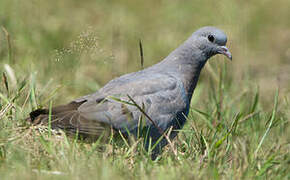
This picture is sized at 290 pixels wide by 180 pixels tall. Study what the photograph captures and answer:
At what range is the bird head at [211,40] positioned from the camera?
14.8 ft

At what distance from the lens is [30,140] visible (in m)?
3.41

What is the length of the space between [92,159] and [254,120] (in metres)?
1.94

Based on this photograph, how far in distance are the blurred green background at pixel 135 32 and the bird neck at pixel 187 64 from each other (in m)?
0.92

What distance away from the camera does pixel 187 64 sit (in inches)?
176

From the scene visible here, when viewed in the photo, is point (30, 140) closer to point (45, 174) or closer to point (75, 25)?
point (45, 174)

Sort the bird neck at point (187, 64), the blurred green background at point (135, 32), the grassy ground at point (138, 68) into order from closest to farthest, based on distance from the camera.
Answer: the grassy ground at point (138, 68) < the bird neck at point (187, 64) < the blurred green background at point (135, 32)

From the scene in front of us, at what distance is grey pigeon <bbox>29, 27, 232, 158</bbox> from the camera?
12.4ft

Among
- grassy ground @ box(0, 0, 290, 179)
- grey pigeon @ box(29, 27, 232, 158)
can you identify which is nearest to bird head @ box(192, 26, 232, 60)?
grey pigeon @ box(29, 27, 232, 158)

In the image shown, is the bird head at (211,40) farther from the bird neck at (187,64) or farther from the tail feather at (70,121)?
the tail feather at (70,121)

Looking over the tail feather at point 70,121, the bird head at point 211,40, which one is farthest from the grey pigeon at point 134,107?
the bird head at point 211,40

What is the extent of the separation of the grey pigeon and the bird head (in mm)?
294

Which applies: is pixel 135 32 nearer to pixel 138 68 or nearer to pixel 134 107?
pixel 138 68

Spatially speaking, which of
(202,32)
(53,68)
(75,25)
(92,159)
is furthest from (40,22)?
(92,159)

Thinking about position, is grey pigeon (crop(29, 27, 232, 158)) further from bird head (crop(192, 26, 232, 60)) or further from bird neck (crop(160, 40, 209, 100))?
bird head (crop(192, 26, 232, 60))
